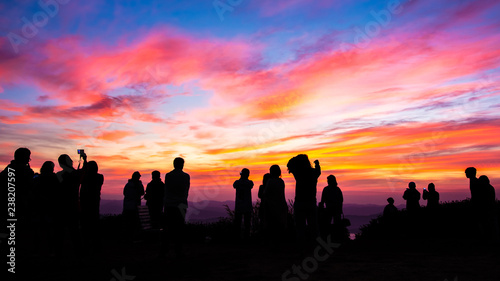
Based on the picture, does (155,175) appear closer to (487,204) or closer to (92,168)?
(92,168)

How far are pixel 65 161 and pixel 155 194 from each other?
4.86 m

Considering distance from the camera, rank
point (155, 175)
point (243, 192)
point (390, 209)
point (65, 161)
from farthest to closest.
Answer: point (390, 209)
point (155, 175)
point (243, 192)
point (65, 161)

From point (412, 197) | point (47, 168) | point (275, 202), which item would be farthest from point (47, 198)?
point (412, 197)

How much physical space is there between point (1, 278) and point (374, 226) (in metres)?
13.7

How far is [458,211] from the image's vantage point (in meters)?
15.7

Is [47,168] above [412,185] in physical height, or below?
above

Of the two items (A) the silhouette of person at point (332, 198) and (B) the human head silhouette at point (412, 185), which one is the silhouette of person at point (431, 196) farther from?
(A) the silhouette of person at point (332, 198)

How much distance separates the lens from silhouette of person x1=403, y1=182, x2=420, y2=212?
14984 mm

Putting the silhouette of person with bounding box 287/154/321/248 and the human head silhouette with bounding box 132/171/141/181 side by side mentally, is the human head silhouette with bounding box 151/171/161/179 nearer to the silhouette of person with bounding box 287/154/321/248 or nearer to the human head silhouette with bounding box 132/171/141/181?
the human head silhouette with bounding box 132/171/141/181

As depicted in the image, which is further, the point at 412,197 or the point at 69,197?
the point at 412,197

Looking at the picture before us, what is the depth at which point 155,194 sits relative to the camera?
1288 centimetres

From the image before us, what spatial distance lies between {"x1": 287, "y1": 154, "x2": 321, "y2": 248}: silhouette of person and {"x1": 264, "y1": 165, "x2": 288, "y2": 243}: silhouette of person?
577mm

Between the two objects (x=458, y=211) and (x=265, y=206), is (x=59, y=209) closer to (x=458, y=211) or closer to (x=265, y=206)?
(x=265, y=206)

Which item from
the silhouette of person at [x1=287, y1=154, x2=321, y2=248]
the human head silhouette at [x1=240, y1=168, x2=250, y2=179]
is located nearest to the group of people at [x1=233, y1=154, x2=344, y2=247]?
the silhouette of person at [x1=287, y1=154, x2=321, y2=248]
